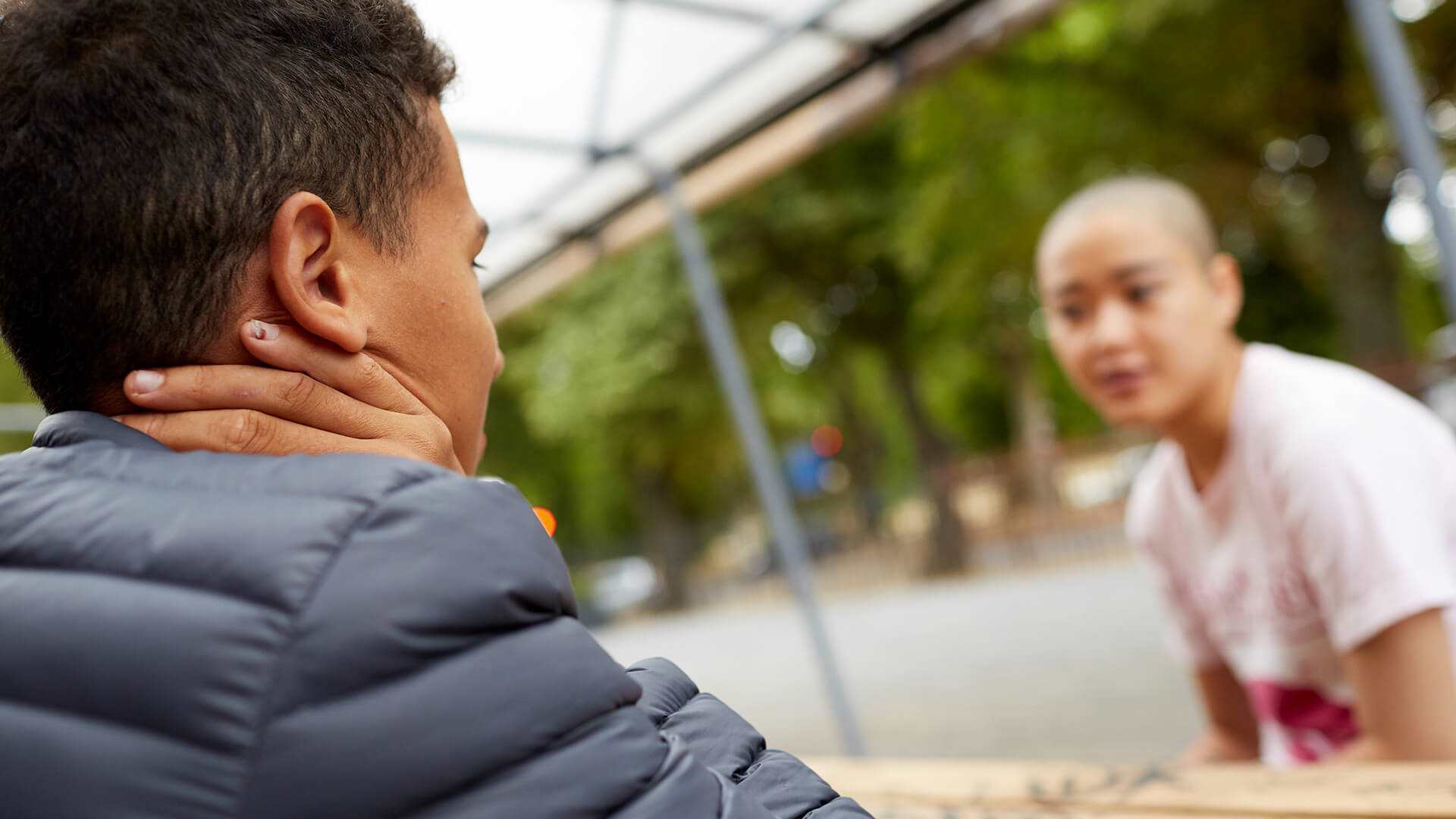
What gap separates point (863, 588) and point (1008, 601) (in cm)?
620

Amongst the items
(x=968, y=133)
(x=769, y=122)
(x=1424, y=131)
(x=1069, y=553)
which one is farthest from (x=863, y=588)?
(x=1424, y=131)

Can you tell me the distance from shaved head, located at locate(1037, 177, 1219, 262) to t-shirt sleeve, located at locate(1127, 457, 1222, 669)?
573mm

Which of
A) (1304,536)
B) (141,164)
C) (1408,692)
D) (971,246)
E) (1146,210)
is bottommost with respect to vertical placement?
(1408,692)

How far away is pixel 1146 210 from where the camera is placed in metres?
2.65

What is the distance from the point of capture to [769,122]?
4.86 m

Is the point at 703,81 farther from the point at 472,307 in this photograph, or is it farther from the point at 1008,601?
the point at 1008,601

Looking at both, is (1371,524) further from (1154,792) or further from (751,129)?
(751,129)

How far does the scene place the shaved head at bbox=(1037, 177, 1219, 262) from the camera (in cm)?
265

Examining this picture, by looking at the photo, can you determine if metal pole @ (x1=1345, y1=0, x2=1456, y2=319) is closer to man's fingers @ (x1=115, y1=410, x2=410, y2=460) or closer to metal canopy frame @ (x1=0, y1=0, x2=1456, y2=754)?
metal canopy frame @ (x1=0, y1=0, x2=1456, y2=754)

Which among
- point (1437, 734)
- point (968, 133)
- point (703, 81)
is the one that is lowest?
point (1437, 734)

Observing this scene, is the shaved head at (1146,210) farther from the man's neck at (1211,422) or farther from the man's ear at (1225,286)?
the man's neck at (1211,422)

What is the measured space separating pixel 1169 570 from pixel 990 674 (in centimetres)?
614

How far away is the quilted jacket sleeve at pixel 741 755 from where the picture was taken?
1.12 m

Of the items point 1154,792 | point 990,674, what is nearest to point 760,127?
point 1154,792
